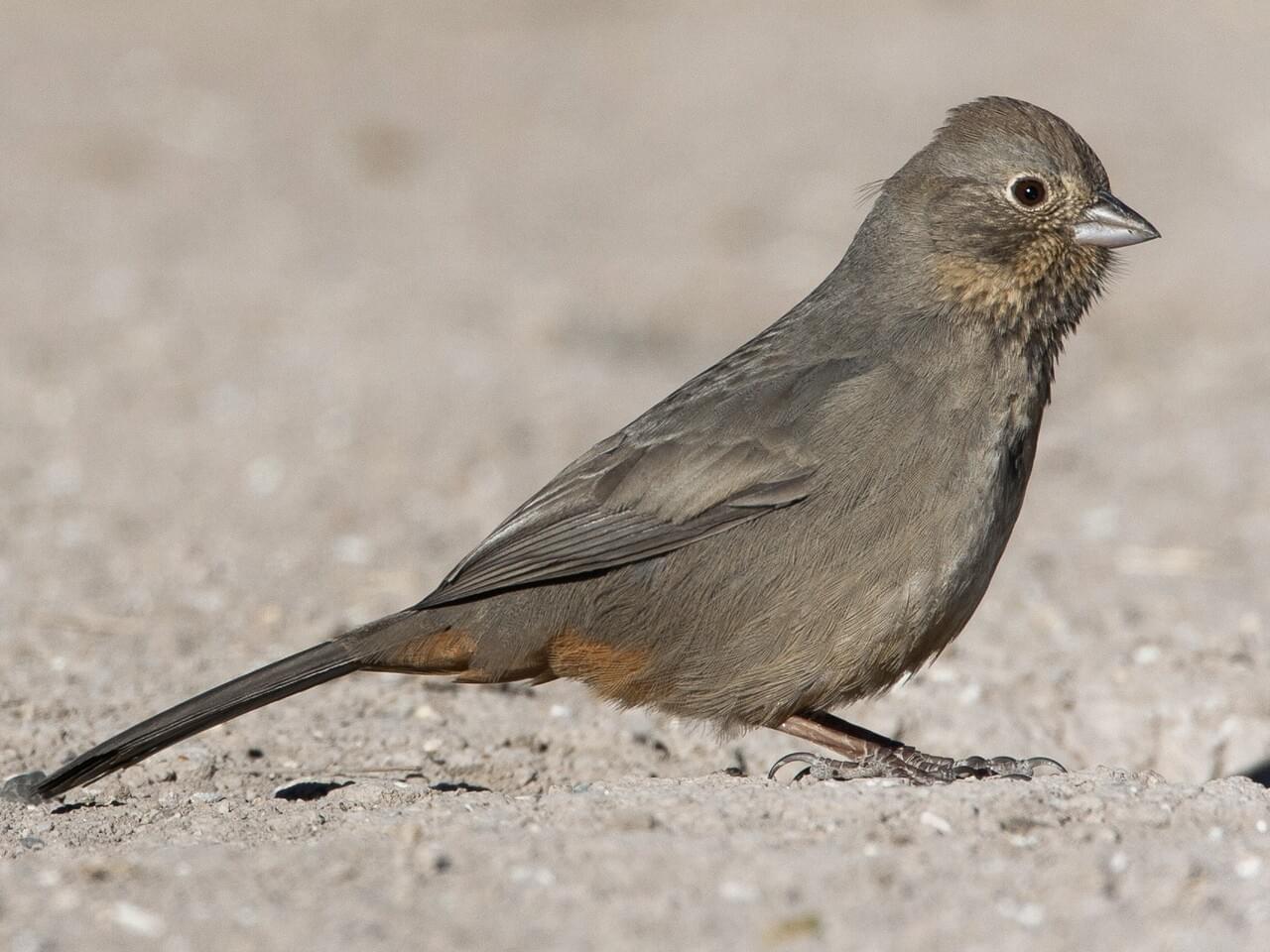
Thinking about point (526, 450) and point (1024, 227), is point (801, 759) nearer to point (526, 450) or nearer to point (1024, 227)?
point (1024, 227)

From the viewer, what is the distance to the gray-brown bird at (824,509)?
4594mm

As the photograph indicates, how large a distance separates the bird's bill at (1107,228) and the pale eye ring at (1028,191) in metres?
0.11

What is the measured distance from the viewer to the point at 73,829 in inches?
171

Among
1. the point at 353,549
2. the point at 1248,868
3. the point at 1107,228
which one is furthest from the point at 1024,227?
the point at 353,549

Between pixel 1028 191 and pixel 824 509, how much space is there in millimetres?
1035

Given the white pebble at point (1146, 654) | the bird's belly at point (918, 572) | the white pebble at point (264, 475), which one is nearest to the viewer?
the bird's belly at point (918, 572)

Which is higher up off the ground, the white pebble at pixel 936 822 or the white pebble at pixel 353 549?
the white pebble at pixel 353 549

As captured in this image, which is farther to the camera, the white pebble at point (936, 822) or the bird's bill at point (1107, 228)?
the bird's bill at point (1107, 228)

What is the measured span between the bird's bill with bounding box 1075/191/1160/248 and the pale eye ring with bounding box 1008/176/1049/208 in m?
0.11

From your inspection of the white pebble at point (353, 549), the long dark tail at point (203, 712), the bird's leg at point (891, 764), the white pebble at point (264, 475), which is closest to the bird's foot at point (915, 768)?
the bird's leg at point (891, 764)

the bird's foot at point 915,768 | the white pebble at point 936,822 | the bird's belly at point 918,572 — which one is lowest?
the white pebble at point 936,822

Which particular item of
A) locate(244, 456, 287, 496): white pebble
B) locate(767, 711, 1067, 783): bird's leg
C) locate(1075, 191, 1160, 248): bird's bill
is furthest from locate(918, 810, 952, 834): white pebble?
locate(244, 456, 287, 496): white pebble

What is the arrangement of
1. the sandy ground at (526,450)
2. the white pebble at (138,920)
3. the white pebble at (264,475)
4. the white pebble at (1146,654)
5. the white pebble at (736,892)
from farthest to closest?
the white pebble at (264,475), the white pebble at (1146,654), the sandy ground at (526,450), the white pebble at (736,892), the white pebble at (138,920)

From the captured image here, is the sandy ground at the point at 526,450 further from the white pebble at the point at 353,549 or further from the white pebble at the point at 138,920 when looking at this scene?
the white pebble at the point at 353,549
